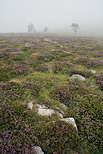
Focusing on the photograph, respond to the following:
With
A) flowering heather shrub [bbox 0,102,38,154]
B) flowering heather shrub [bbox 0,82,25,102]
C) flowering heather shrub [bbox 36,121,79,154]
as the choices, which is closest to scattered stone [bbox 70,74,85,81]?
flowering heather shrub [bbox 0,82,25,102]

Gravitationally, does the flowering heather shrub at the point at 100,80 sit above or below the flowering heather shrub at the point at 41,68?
below

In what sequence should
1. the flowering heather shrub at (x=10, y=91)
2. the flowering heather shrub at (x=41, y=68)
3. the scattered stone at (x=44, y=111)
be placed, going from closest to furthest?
the scattered stone at (x=44, y=111) < the flowering heather shrub at (x=10, y=91) < the flowering heather shrub at (x=41, y=68)

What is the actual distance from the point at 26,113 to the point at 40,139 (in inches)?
69.4

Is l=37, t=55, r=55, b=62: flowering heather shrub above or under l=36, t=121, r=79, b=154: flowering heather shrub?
above

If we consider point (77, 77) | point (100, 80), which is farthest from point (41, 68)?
point (100, 80)

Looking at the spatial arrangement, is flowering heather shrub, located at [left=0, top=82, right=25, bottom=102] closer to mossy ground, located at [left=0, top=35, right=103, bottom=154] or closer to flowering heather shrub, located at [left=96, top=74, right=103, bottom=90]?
mossy ground, located at [left=0, top=35, right=103, bottom=154]

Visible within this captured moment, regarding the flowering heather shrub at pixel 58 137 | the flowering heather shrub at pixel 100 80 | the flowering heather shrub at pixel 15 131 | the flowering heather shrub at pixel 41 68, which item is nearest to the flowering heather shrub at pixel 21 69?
the flowering heather shrub at pixel 41 68

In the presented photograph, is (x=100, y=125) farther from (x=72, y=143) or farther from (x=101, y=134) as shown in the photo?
(x=72, y=143)

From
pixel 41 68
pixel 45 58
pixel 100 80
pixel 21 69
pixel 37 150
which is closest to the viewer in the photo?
pixel 37 150

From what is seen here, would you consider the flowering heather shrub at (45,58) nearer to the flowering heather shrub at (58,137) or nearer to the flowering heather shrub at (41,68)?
the flowering heather shrub at (41,68)

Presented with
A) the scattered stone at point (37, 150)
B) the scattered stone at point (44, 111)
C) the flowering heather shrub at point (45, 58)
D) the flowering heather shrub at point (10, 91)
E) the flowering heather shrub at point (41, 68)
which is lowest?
the scattered stone at point (37, 150)

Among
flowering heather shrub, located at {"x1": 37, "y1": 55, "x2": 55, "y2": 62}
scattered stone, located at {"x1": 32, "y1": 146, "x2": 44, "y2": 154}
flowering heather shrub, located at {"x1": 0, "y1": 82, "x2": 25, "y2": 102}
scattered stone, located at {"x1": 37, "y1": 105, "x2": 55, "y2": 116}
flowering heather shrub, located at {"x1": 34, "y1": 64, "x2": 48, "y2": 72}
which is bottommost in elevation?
scattered stone, located at {"x1": 32, "y1": 146, "x2": 44, "y2": 154}

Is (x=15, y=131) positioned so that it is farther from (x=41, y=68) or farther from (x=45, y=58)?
(x=45, y=58)

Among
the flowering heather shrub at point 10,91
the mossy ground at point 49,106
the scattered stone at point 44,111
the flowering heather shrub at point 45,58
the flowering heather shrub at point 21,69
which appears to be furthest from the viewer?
the flowering heather shrub at point 45,58
